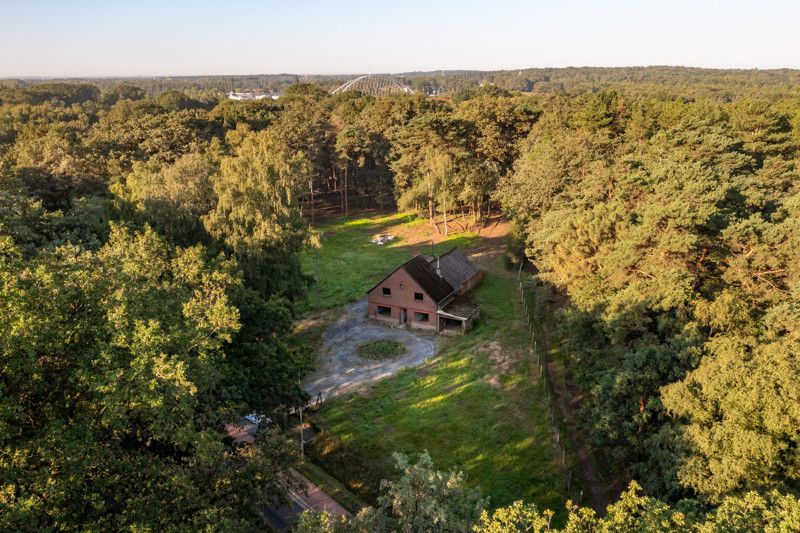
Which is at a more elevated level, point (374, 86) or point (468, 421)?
point (374, 86)

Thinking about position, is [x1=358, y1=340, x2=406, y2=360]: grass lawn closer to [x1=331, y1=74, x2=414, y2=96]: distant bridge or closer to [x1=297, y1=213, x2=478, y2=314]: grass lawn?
[x1=297, y1=213, x2=478, y2=314]: grass lawn

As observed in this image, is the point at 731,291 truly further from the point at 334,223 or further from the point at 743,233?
the point at 334,223

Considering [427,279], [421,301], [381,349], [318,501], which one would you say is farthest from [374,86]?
[318,501]

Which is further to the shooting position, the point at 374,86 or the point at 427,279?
the point at 374,86

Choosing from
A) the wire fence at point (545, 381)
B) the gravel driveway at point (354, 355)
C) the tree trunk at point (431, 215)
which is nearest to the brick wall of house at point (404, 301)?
the gravel driveway at point (354, 355)

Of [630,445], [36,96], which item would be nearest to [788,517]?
[630,445]

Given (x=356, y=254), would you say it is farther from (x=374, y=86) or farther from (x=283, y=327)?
(x=374, y=86)

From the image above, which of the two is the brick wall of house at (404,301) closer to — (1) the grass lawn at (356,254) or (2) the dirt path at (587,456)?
(1) the grass lawn at (356,254)

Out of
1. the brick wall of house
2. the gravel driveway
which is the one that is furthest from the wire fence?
the brick wall of house
